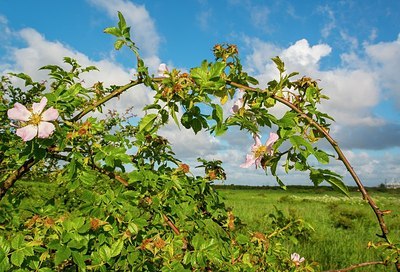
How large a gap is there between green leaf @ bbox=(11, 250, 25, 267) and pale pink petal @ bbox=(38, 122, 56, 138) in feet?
1.42

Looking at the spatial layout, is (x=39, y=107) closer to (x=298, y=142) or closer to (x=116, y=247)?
(x=116, y=247)

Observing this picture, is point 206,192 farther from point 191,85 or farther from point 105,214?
point 191,85

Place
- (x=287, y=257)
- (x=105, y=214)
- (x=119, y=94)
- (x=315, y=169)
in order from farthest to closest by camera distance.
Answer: (x=287, y=257), (x=119, y=94), (x=105, y=214), (x=315, y=169)

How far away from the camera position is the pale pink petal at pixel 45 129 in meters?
1.52

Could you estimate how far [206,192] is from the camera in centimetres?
223

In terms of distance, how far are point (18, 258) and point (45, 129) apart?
48 cm

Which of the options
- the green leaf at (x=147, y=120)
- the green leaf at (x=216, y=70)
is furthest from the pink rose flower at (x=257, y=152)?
the green leaf at (x=147, y=120)

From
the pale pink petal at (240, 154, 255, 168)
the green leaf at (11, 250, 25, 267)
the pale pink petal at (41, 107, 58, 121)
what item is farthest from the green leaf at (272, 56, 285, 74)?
the green leaf at (11, 250, 25, 267)

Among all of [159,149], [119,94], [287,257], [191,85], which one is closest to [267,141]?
[191,85]

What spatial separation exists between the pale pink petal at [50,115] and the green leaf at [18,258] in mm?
499

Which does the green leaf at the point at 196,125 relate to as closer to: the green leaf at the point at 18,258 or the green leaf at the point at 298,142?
the green leaf at the point at 298,142

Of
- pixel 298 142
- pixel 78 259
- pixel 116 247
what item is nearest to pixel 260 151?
pixel 298 142

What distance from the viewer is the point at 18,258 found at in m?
1.49

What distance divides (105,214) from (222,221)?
0.77 meters
